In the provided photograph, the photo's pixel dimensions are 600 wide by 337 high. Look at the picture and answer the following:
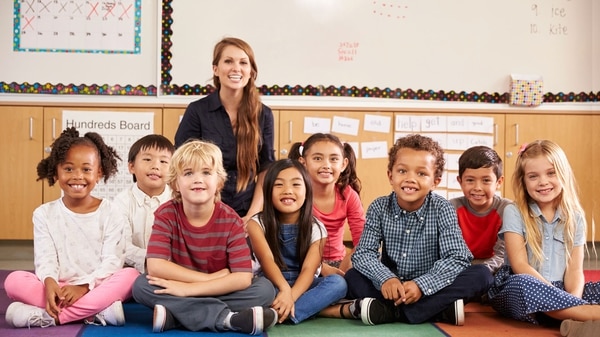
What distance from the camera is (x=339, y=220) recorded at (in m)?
2.83

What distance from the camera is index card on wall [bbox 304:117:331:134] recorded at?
3.97 metres

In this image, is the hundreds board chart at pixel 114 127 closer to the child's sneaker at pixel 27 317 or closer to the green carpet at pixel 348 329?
the child's sneaker at pixel 27 317

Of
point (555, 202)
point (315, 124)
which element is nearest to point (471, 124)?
point (315, 124)

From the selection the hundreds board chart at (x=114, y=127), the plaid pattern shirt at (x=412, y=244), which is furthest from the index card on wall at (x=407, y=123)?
the plaid pattern shirt at (x=412, y=244)

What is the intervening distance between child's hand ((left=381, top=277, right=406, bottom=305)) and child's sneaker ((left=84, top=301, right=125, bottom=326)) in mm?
819

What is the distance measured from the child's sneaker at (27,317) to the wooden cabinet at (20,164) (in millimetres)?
1905

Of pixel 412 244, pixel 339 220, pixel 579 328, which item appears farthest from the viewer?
pixel 339 220

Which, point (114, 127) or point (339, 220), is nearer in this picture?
point (339, 220)

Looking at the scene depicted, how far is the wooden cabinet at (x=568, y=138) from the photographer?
4.06 m

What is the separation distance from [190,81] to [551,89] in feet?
7.21

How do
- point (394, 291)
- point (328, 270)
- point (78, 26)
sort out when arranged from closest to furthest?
1. point (394, 291)
2. point (328, 270)
3. point (78, 26)

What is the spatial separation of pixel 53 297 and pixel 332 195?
1220mm

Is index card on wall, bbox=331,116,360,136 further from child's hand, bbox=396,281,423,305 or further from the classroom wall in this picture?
child's hand, bbox=396,281,423,305

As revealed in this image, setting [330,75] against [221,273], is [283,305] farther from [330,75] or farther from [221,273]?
[330,75]
